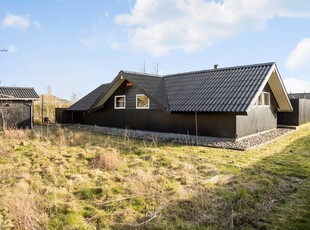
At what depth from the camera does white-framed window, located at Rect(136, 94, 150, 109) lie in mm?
14481

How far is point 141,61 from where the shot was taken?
43000 millimetres

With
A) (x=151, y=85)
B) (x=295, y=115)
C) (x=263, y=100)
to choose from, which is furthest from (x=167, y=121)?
(x=295, y=115)

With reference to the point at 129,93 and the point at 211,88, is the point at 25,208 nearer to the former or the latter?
the point at 211,88

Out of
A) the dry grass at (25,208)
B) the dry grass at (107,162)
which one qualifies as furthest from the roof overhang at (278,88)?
the dry grass at (25,208)

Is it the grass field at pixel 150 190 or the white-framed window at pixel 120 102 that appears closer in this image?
the grass field at pixel 150 190

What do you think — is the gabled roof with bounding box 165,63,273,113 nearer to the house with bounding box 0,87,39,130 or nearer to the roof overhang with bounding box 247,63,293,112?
the roof overhang with bounding box 247,63,293,112

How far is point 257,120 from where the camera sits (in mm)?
13266

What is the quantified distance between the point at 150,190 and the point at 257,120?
33.2ft

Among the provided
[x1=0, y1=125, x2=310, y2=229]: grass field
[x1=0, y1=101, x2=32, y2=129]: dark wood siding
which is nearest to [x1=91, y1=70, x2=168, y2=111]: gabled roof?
[x1=0, y1=101, x2=32, y2=129]: dark wood siding

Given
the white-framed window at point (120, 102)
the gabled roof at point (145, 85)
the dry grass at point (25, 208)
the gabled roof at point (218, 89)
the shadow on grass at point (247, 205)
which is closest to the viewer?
the dry grass at point (25, 208)

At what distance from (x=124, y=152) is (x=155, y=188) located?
3.60 meters

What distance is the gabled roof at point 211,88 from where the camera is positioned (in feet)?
35.7

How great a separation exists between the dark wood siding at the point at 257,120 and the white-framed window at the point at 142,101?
17.7ft

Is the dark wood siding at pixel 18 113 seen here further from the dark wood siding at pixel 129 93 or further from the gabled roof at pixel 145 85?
the dark wood siding at pixel 129 93
